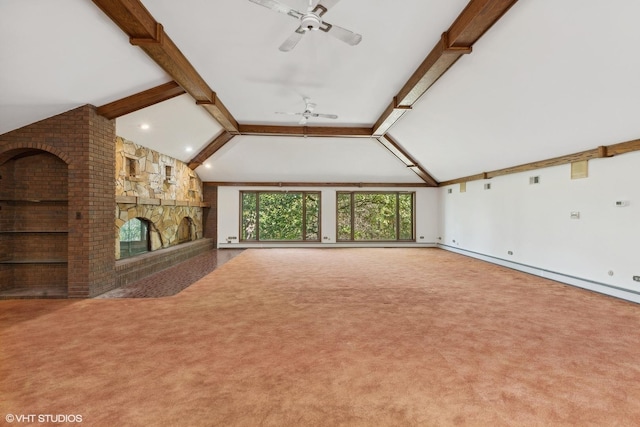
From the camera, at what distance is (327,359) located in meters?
2.64

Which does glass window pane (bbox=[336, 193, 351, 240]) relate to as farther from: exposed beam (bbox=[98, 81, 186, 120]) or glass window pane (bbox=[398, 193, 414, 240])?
exposed beam (bbox=[98, 81, 186, 120])

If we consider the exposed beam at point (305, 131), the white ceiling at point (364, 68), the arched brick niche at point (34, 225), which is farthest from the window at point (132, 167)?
the exposed beam at point (305, 131)

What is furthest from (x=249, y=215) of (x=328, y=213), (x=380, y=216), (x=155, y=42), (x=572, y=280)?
(x=572, y=280)

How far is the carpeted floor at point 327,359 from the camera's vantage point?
1.98 m

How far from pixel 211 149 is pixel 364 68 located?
5.38 metres

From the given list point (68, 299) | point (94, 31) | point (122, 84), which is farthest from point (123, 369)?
point (122, 84)

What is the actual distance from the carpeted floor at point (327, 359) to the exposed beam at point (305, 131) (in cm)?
421

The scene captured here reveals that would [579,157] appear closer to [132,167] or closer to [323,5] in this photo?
[323,5]

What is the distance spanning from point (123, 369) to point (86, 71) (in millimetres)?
3669

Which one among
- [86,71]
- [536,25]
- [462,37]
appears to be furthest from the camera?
[86,71]

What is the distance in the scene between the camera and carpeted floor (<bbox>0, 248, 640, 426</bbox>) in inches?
78.1

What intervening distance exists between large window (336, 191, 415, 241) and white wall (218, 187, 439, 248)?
314 mm

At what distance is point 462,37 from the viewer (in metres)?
3.42

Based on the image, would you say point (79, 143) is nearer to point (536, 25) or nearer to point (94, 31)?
point (94, 31)
